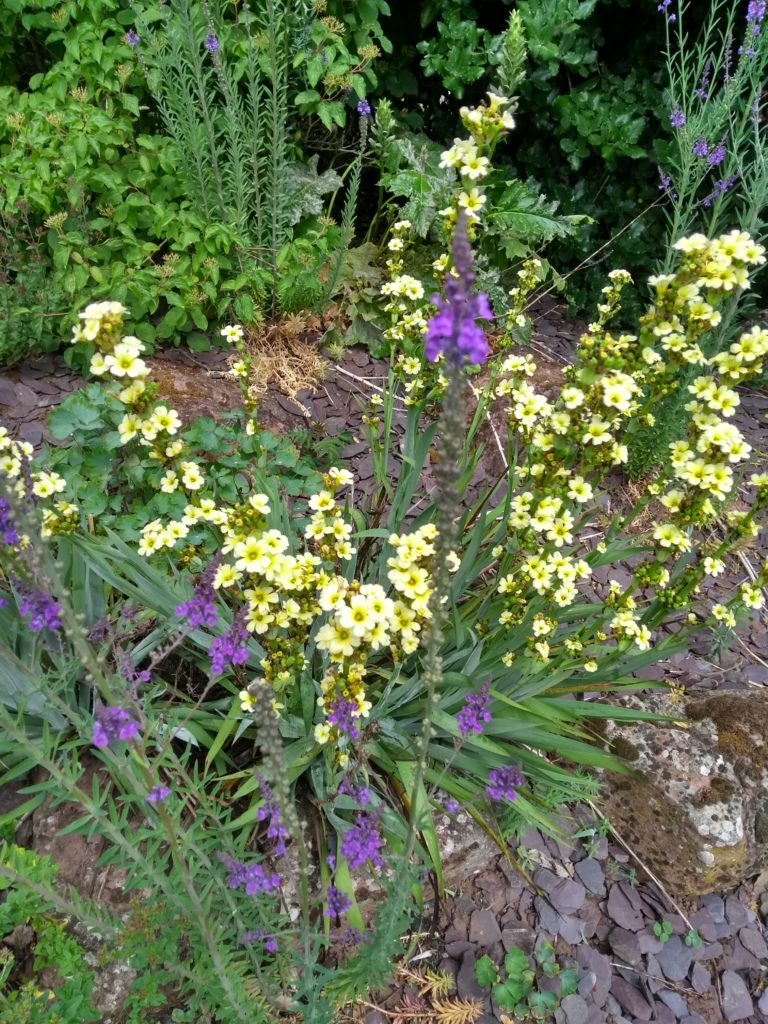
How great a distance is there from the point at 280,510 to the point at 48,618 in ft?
4.31

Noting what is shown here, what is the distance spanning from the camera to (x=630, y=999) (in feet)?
7.55

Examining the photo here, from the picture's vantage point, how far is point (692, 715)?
8.75 feet

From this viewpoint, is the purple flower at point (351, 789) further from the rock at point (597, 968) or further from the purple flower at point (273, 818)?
the rock at point (597, 968)

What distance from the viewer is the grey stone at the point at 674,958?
238cm

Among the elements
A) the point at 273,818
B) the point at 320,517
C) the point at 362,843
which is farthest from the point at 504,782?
the point at 320,517

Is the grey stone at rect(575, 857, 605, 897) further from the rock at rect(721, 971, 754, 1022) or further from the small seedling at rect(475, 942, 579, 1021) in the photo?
the rock at rect(721, 971, 754, 1022)

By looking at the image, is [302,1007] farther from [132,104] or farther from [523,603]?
[132,104]

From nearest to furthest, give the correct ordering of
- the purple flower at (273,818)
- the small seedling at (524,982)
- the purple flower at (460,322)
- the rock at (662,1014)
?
the purple flower at (460,322), the purple flower at (273,818), the small seedling at (524,982), the rock at (662,1014)

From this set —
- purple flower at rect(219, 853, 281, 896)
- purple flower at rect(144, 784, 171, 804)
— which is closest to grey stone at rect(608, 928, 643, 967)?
purple flower at rect(219, 853, 281, 896)

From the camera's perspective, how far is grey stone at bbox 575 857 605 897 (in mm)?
2512

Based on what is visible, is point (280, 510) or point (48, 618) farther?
point (280, 510)

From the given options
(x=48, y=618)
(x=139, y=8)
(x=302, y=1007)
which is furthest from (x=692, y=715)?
(x=139, y=8)

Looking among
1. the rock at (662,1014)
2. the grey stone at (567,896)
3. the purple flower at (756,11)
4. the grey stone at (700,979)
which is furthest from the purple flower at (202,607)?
the purple flower at (756,11)

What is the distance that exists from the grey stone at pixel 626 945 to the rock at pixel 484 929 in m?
0.42
